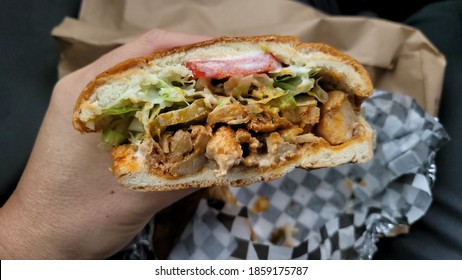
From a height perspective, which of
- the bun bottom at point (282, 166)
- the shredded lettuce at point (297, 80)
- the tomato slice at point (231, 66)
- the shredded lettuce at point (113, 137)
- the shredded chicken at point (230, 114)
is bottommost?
the bun bottom at point (282, 166)

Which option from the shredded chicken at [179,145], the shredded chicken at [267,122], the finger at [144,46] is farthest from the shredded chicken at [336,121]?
the finger at [144,46]

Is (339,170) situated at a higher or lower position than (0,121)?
lower

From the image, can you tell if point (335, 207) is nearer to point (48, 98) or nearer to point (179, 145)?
point (179, 145)

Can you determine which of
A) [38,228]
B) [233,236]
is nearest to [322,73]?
[233,236]

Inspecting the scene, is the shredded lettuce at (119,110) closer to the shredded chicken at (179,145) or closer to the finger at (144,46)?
the shredded chicken at (179,145)

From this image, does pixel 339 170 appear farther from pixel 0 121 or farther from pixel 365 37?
pixel 0 121

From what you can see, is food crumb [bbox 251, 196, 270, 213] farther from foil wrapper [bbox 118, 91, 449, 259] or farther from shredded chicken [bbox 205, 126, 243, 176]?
shredded chicken [bbox 205, 126, 243, 176]

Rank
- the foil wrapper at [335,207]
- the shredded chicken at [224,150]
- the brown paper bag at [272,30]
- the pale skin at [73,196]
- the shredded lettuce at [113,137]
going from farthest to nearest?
the brown paper bag at [272,30] → the foil wrapper at [335,207] → the pale skin at [73,196] → the shredded lettuce at [113,137] → the shredded chicken at [224,150]

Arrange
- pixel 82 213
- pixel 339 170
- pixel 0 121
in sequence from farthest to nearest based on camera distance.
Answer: pixel 339 170 < pixel 0 121 < pixel 82 213
